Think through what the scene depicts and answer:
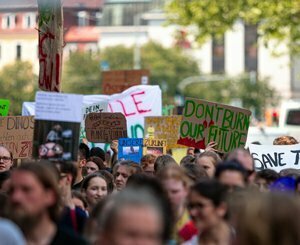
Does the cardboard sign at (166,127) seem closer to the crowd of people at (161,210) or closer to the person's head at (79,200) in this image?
the crowd of people at (161,210)

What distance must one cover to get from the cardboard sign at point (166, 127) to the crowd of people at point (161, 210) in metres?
7.67

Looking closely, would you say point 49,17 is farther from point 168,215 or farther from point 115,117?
point 168,215

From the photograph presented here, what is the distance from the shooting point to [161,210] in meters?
6.05

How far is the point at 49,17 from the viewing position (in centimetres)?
1421

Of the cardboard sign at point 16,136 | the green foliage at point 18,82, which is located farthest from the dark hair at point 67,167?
the green foliage at point 18,82

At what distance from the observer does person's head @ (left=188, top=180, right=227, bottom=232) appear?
7191 millimetres

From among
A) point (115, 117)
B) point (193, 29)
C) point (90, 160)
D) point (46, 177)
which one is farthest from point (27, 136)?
point (193, 29)

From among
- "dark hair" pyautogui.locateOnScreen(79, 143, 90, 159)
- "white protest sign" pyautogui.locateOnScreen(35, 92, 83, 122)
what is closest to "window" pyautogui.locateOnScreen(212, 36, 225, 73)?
"dark hair" pyautogui.locateOnScreen(79, 143, 90, 159)

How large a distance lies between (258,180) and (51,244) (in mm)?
3135

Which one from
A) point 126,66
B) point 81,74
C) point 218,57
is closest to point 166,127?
point 81,74

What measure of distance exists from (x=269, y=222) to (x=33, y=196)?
49.0 inches

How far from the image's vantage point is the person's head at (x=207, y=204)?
7191 mm

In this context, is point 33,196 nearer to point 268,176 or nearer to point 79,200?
point 79,200

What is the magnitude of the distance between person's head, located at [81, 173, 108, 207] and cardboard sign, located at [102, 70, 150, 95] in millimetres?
13782
